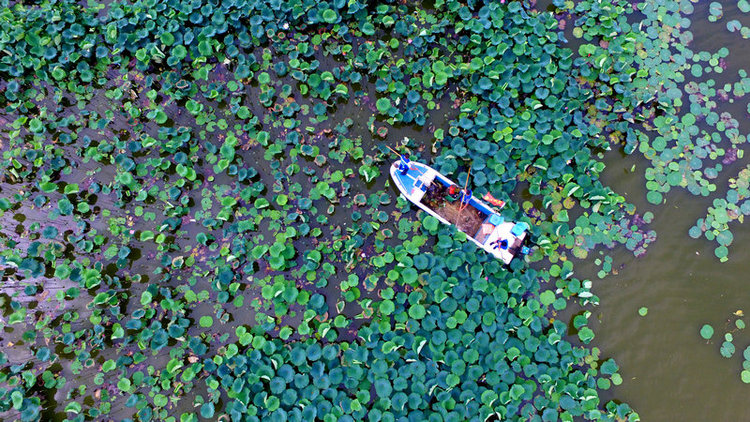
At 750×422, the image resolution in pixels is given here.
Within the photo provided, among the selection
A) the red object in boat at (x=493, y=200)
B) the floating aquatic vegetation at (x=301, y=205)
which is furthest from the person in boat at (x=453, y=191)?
the red object in boat at (x=493, y=200)

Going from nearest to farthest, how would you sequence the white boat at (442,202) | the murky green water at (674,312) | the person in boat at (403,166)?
the murky green water at (674,312), the white boat at (442,202), the person in boat at (403,166)

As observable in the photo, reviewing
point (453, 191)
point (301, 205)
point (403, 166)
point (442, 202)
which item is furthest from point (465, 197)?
point (301, 205)

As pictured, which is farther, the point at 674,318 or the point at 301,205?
the point at 301,205

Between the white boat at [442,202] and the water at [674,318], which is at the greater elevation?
the white boat at [442,202]

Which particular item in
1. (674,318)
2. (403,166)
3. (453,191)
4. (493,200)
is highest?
(403,166)

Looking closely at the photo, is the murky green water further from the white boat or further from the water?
the white boat

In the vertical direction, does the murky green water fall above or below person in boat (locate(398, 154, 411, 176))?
below

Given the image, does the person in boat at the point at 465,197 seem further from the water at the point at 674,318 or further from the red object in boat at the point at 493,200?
the water at the point at 674,318

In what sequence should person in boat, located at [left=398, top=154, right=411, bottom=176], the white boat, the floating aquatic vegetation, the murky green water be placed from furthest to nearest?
person in boat, located at [left=398, top=154, right=411, bottom=176]
the white boat
the murky green water
the floating aquatic vegetation

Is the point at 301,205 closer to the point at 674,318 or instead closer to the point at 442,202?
the point at 442,202

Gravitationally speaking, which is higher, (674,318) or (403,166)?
(403,166)

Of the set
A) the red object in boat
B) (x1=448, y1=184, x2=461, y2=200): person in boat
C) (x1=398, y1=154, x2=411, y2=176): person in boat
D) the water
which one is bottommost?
the water

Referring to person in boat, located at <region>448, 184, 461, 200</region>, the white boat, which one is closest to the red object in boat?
the white boat
